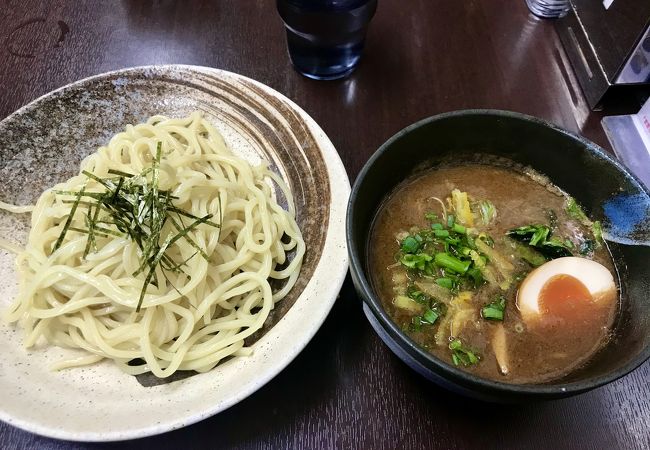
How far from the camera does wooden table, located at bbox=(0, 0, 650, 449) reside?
1.43 m

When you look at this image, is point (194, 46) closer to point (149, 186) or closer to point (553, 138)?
point (149, 186)

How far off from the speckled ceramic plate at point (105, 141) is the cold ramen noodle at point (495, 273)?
0.19 meters

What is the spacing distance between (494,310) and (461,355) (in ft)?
0.51

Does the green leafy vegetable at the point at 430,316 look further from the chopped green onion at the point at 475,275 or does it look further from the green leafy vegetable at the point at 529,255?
the green leafy vegetable at the point at 529,255

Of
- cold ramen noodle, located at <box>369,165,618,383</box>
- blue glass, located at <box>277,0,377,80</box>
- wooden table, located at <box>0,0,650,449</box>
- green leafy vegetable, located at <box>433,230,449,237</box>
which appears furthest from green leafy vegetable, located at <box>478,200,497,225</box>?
blue glass, located at <box>277,0,377,80</box>

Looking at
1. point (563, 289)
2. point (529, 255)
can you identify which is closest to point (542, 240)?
point (529, 255)

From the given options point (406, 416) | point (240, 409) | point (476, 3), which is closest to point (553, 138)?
point (406, 416)

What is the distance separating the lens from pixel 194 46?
96.8 inches

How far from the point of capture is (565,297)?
1333 millimetres

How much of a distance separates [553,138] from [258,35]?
5.18 feet

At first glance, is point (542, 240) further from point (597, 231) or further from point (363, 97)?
point (363, 97)

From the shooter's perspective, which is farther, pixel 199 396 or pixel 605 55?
pixel 605 55

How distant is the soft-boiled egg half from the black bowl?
0.08 m

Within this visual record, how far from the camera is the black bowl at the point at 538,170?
1190mm
